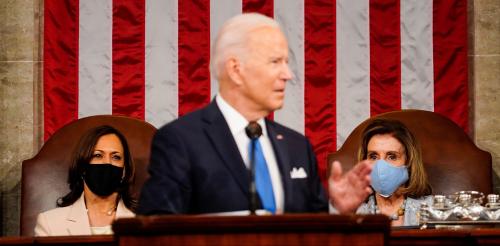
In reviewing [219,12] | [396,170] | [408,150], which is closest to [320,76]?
[219,12]

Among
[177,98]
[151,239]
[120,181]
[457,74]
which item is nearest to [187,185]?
[151,239]

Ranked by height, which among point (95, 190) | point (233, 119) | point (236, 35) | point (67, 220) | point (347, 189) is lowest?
point (67, 220)

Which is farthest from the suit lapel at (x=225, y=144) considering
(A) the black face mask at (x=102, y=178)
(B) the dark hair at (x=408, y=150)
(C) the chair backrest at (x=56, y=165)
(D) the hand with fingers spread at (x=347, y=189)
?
(C) the chair backrest at (x=56, y=165)

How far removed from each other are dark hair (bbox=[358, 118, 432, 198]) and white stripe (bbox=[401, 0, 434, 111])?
992 mm

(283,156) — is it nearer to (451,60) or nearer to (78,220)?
(78,220)

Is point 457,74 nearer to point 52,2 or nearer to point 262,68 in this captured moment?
point 52,2

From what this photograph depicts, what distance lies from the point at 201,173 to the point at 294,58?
3577mm

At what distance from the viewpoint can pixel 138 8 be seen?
700 cm

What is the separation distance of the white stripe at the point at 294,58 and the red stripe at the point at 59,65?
1473 mm

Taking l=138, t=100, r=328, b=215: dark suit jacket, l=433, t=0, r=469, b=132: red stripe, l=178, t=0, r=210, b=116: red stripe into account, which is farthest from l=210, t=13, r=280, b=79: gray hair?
l=433, t=0, r=469, b=132: red stripe

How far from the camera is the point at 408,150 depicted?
5.99 meters

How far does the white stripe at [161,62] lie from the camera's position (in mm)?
6969

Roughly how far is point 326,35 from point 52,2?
6.55 ft

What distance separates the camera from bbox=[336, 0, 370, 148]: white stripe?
23.1ft
